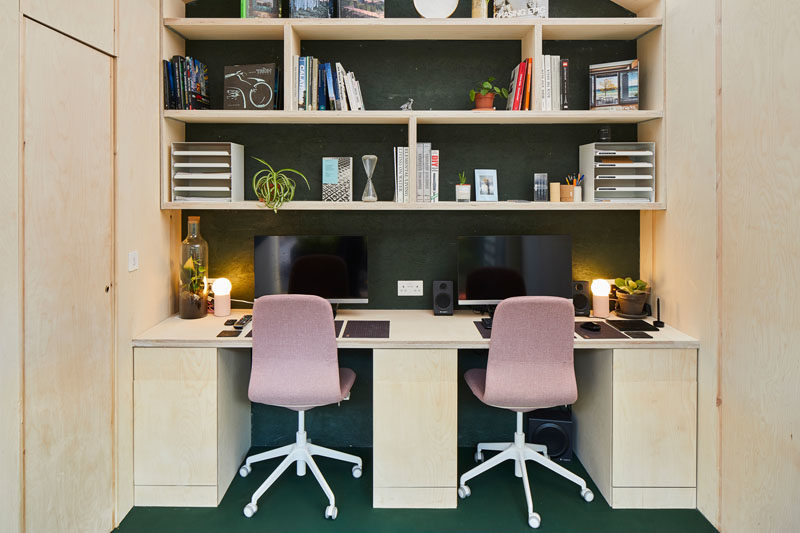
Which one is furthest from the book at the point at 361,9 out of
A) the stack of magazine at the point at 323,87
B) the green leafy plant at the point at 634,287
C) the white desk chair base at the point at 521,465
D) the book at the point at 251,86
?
the white desk chair base at the point at 521,465

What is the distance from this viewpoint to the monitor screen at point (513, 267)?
2957 millimetres

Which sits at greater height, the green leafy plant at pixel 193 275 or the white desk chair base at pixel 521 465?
the green leafy plant at pixel 193 275

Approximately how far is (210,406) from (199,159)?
4.26 ft

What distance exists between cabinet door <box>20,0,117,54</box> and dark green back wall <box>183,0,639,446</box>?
2.86 ft

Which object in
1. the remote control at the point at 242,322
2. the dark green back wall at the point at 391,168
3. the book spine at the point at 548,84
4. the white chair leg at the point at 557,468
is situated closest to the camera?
the white chair leg at the point at 557,468

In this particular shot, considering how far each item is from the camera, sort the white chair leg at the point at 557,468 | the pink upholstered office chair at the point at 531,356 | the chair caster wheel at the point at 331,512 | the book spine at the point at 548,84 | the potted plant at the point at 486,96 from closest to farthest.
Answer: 1. the pink upholstered office chair at the point at 531,356
2. the chair caster wheel at the point at 331,512
3. the white chair leg at the point at 557,468
4. the book spine at the point at 548,84
5. the potted plant at the point at 486,96

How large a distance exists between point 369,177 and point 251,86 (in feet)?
2.53

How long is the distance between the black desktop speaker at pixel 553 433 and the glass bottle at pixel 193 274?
6.14 feet

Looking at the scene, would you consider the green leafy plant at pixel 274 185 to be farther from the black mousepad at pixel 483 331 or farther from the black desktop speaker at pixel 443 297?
the black mousepad at pixel 483 331

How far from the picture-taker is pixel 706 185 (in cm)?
237

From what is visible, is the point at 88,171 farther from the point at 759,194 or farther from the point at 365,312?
the point at 759,194

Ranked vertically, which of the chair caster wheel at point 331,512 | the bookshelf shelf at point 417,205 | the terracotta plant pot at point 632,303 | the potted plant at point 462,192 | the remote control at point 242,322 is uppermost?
the potted plant at point 462,192

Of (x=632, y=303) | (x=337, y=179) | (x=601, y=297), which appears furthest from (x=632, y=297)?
(x=337, y=179)

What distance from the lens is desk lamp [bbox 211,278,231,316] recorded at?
296 cm
